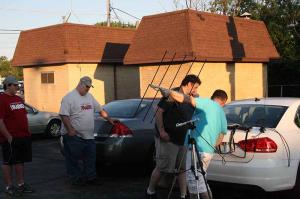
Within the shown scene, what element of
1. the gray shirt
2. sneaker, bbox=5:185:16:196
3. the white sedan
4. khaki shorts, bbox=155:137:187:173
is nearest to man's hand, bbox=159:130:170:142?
khaki shorts, bbox=155:137:187:173

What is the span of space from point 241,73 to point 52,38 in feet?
26.0

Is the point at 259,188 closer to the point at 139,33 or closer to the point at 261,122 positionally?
the point at 261,122

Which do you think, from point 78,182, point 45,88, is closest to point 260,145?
point 78,182

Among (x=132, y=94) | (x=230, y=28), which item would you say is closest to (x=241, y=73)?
(x=230, y=28)

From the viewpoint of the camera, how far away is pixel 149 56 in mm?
15750

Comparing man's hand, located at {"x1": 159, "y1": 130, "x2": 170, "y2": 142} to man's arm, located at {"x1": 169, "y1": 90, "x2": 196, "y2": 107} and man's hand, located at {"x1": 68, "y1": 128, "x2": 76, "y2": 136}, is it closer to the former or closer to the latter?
man's arm, located at {"x1": 169, "y1": 90, "x2": 196, "y2": 107}

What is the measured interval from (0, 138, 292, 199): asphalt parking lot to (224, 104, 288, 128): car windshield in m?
0.93

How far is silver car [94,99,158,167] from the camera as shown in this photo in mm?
8047

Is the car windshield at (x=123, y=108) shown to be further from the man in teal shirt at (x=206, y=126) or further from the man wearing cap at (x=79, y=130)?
the man in teal shirt at (x=206, y=126)

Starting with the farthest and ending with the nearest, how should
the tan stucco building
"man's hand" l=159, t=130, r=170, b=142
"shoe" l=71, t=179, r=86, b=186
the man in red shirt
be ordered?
the tan stucco building
"shoe" l=71, t=179, r=86, b=186
the man in red shirt
"man's hand" l=159, t=130, r=170, b=142

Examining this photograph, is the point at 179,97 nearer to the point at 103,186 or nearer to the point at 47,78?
the point at 103,186

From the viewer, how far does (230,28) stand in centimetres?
1684

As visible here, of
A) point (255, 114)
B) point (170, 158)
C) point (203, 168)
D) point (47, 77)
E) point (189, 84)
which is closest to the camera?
point (203, 168)

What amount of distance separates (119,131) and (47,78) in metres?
13.7
